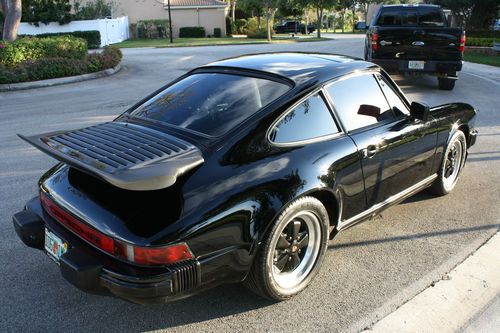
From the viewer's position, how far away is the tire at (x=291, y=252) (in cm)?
288

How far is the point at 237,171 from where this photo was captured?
9.21ft

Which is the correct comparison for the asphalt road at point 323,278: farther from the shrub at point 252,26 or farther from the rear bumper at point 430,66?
the shrub at point 252,26

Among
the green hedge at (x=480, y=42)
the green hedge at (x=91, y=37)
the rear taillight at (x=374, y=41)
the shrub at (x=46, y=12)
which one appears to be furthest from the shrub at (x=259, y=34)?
the rear taillight at (x=374, y=41)

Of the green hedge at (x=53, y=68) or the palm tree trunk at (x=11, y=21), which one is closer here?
the green hedge at (x=53, y=68)

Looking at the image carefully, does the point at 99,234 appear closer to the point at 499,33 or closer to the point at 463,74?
the point at 463,74

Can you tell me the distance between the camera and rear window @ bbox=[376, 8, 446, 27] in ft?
37.0

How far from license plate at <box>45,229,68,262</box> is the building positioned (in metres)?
44.3

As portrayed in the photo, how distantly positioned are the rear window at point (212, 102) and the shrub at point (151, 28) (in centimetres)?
4121

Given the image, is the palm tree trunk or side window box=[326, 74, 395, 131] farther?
the palm tree trunk

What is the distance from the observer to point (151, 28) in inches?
1677

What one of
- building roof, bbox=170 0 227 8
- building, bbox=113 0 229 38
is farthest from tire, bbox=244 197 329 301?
building roof, bbox=170 0 227 8

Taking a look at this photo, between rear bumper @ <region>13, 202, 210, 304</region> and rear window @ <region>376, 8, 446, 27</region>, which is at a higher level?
rear window @ <region>376, 8, 446, 27</region>

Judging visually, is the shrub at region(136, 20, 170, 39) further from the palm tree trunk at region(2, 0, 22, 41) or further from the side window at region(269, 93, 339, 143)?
the side window at region(269, 93, 339, 143)

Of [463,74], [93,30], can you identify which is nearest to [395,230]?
[463,74]
